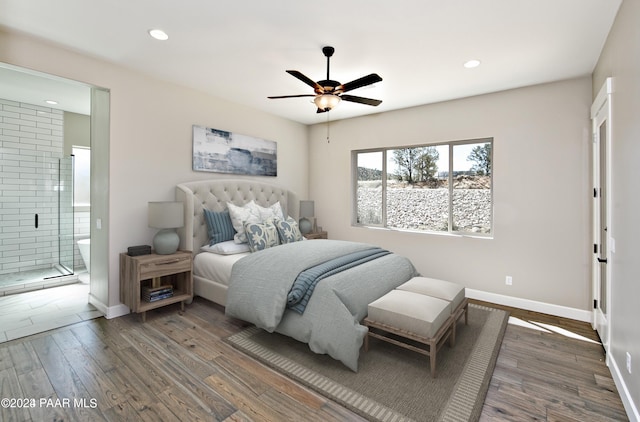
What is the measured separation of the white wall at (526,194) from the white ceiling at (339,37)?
0.34 m

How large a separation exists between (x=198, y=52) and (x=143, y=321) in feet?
9.29

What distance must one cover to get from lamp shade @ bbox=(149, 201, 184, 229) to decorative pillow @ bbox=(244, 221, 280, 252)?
0.82 metres

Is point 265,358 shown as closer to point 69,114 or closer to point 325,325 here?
point 325,325

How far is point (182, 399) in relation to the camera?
6.71 feet

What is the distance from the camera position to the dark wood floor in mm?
1931

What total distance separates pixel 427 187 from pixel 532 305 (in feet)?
6.65

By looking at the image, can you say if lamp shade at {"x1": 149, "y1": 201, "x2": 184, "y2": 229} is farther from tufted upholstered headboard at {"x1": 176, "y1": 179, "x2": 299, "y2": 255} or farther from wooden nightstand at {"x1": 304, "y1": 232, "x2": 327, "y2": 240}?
wooden nightstand at {"x1": 304, "y1": 232, "x2": 327, "y2": 240}

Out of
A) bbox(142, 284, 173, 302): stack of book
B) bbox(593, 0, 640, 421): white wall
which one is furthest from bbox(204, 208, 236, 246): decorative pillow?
bbox(593, 0, 640, 421): white wall

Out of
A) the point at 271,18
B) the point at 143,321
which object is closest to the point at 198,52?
the point at 271,18

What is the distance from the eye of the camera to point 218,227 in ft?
13.3

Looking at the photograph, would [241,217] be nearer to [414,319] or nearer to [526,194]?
[414,319]

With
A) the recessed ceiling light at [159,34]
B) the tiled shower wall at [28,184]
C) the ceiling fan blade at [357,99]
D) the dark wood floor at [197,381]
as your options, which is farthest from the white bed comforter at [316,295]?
the tiled shower wall at [28,184]

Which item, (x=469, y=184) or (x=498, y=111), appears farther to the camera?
(x=469, y=184)

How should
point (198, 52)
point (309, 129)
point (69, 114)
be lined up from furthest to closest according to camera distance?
point (309, 129)
point (69, 114)
point (198, 52)
